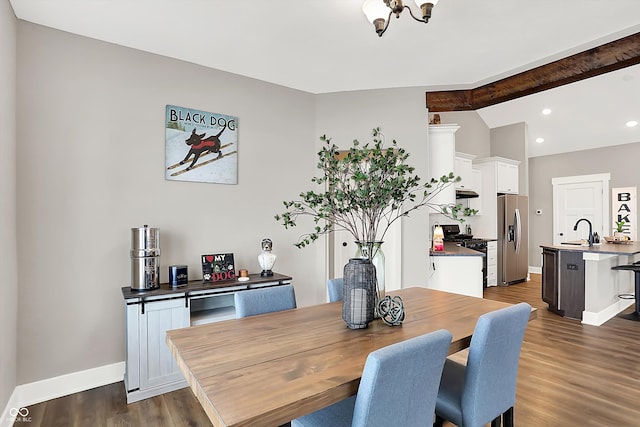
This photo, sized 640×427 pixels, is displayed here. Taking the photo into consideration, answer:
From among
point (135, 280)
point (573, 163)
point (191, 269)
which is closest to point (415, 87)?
point (191, 269)

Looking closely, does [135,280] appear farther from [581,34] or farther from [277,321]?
[581,34]

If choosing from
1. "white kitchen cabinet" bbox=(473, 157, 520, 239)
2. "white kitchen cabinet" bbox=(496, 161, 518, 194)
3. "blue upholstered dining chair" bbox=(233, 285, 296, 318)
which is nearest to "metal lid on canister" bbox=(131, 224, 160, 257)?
"blue upholstered dining chair" bbox=(233, 285, 296, 318)

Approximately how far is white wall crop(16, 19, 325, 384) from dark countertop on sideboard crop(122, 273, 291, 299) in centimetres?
27

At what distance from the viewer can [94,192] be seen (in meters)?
2.73

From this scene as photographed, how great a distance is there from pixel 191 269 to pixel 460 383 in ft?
7.85

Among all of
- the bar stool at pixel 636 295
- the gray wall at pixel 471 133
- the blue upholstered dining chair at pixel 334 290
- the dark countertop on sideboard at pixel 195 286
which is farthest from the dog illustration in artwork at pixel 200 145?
the bar stool at pixel 636 295

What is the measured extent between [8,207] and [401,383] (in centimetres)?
264

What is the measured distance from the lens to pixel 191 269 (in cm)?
315

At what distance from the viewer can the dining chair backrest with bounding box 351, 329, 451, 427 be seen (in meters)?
1.06

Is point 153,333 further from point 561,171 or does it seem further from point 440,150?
point 561,171

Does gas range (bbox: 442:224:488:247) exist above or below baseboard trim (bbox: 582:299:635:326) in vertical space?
above

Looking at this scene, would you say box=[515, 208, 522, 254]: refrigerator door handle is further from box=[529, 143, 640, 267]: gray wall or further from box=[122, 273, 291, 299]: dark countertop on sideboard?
box=[122, 273, 291, 299]: dark countertop on sideboard

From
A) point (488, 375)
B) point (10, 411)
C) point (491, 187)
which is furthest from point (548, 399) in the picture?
point (491, 187)

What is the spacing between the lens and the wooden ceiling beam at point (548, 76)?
9.36ft
